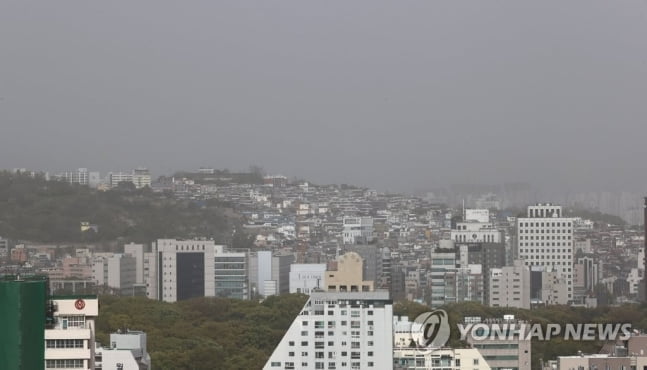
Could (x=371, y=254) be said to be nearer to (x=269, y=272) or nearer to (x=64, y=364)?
(x=269, y=272)

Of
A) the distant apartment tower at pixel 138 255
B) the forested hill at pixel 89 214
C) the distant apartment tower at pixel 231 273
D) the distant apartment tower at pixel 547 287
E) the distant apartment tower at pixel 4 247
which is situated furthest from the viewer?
the forested hill at pixel 89 214

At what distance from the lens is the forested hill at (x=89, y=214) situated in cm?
5156

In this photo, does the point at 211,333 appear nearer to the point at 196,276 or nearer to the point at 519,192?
the point at 196,276

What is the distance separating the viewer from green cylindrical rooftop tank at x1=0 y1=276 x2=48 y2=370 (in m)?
9.95

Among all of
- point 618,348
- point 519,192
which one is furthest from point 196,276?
point 618,348

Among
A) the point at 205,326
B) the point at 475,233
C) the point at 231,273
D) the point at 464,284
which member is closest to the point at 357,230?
the point at 475,233

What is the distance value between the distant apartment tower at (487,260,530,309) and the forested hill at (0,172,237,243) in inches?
416

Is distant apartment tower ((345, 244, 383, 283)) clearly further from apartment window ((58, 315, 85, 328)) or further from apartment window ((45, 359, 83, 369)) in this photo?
apartment window ((45, 359, 83, 369))

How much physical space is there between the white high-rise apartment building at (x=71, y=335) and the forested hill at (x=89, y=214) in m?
38.6

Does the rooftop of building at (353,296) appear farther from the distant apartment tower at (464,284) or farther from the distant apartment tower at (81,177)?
the distant apartment tower at (81,177)

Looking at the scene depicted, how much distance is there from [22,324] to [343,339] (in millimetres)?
9959

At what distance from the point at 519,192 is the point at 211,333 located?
2388cm

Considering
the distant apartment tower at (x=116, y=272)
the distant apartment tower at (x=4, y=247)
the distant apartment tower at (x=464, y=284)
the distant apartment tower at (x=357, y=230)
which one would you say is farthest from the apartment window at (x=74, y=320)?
the distant apartment tower at (x=357, y=230)

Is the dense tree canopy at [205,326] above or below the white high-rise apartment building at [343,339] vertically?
below
